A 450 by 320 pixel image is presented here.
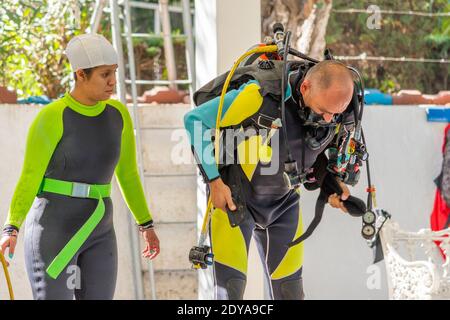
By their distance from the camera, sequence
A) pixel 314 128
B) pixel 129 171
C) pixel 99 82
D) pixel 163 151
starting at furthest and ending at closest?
pixel 163 151 < pixel 129 171 < pixel 314 128 < pixel 99 82

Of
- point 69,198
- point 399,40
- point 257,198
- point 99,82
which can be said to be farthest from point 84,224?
point 399,40

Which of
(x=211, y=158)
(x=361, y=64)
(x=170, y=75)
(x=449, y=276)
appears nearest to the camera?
(x=211, y=158)

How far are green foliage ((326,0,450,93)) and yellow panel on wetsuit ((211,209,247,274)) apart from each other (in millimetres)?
5968

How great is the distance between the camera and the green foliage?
9836mm

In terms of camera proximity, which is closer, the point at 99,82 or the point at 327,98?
the point at 327,98

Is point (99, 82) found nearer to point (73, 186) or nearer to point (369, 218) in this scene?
point (73, 186)

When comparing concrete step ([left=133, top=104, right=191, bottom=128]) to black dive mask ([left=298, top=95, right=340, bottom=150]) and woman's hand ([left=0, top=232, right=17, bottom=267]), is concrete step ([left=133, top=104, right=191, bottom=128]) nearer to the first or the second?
black dive mask ([left=298, top=95, right=340, bottom=150])

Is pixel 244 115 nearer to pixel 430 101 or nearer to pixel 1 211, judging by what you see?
pixel 1 211

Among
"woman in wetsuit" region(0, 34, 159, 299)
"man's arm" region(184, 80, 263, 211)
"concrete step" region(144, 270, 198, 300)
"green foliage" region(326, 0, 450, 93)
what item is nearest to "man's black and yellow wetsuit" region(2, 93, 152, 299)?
"woman in wetsuit" region(0, 34, 159, 299)

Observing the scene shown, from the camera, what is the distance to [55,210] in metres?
3.74

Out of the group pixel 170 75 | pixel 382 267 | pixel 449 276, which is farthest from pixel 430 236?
pixel 170 75

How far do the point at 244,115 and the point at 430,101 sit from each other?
3.33 metres

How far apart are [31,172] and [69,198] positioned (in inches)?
8.2

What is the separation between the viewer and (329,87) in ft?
11.8
